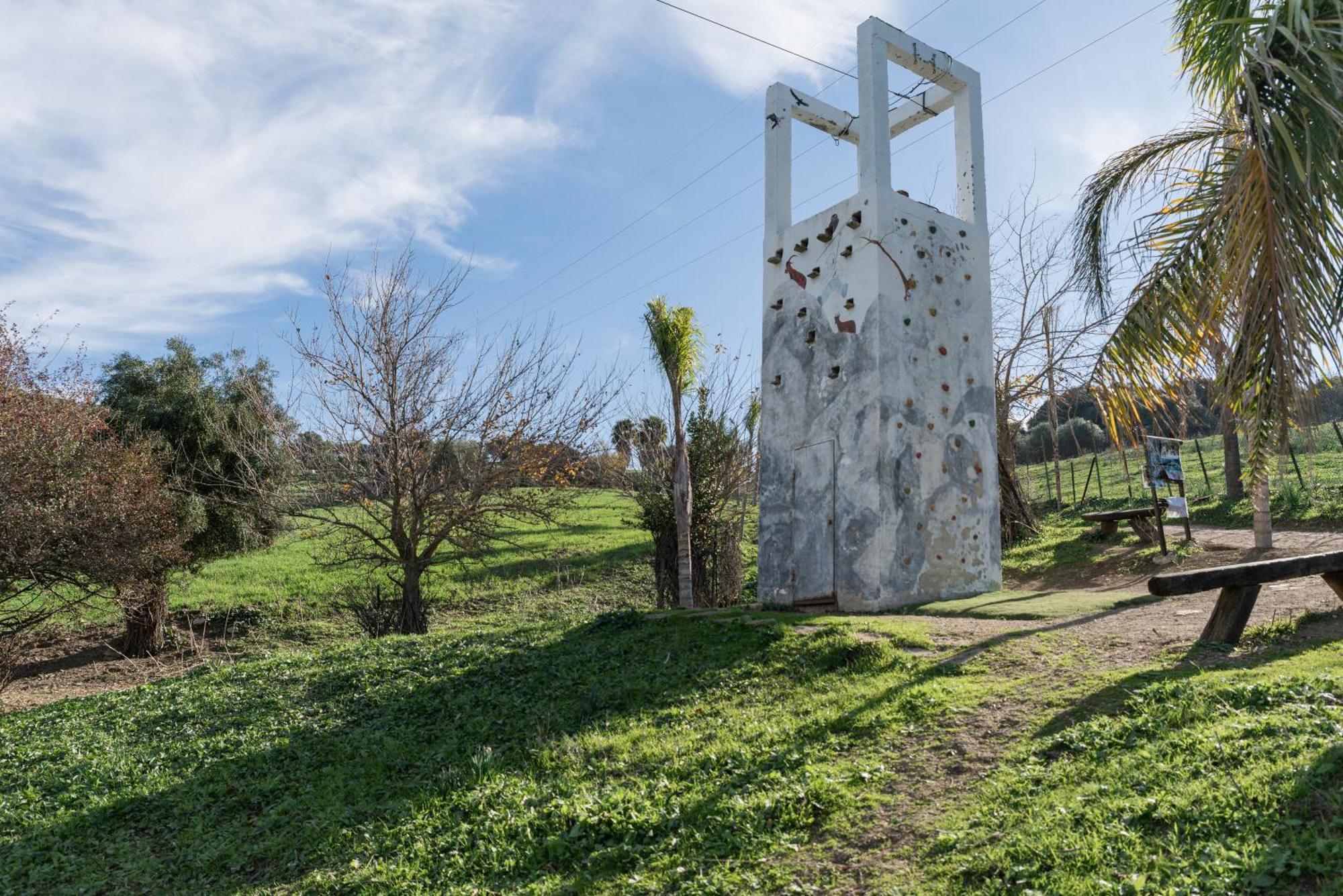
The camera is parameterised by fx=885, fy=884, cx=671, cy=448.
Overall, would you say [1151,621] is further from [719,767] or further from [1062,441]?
[1062,441]

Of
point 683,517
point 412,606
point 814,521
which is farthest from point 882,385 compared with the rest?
point 412,606

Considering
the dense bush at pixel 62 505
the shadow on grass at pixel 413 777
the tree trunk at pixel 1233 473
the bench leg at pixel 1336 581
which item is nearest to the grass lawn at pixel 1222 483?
the tree trunk at pixel 1233 473

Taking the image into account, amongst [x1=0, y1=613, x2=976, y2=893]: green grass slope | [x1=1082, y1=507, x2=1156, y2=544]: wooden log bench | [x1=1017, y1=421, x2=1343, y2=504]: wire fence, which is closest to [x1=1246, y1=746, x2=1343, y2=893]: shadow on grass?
[x1=0, y1=613, x2=976, y2=893]: green grass slope

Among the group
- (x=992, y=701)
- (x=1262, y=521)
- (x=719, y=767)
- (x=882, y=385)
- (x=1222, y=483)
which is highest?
(x=882, y=385)

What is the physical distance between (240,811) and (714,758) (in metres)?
3.29

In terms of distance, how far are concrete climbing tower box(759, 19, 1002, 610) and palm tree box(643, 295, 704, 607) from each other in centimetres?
180

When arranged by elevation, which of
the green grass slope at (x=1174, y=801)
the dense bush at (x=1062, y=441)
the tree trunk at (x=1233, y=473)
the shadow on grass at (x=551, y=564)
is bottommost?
the shadow on grass at (x=551, y=564)

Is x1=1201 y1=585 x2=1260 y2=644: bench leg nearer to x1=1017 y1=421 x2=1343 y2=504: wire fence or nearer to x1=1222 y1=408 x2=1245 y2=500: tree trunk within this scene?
x1=1017 y1=421 x2=1343 y2=504: wire fence

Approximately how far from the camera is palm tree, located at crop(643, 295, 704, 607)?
494 inches

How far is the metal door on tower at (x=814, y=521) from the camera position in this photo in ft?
32.6

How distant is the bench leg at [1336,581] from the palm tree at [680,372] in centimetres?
758

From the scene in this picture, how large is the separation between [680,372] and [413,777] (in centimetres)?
788

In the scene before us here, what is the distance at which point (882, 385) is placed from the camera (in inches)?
375

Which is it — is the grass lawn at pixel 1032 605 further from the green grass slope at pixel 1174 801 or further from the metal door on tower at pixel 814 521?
the green grass slope at pixel 1174 801
